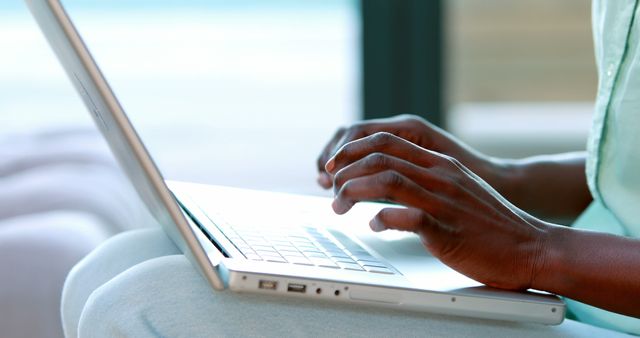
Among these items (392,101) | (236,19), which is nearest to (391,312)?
(392,101)

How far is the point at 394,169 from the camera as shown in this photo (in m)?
0.91

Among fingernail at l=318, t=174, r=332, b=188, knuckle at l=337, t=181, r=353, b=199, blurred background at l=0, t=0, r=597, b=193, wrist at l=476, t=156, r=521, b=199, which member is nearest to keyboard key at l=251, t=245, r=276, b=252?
knuckle at l=337, t=181, r=353, b=199

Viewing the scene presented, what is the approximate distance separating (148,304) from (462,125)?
2636mm

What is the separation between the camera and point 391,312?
953 mm

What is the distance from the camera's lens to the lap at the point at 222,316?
918 millimetres

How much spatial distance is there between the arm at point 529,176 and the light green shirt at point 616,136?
5.8 inches

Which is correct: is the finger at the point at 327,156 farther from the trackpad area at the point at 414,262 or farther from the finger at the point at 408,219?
the finger at the point at 408,219

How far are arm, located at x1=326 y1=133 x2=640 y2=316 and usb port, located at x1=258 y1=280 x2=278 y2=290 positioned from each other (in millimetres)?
106

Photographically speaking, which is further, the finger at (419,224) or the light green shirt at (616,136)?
the light green shirt at (616,136)

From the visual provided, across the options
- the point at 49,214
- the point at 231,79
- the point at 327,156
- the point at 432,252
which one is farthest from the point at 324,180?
the point at 231,79

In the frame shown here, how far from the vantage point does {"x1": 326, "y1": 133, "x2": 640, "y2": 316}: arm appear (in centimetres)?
89

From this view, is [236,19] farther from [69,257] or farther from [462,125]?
[69,257]

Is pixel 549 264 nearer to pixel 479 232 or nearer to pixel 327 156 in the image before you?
pixel 479 232

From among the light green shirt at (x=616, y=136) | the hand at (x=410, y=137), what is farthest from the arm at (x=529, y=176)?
the light green shirt at (x=616, y=136)
